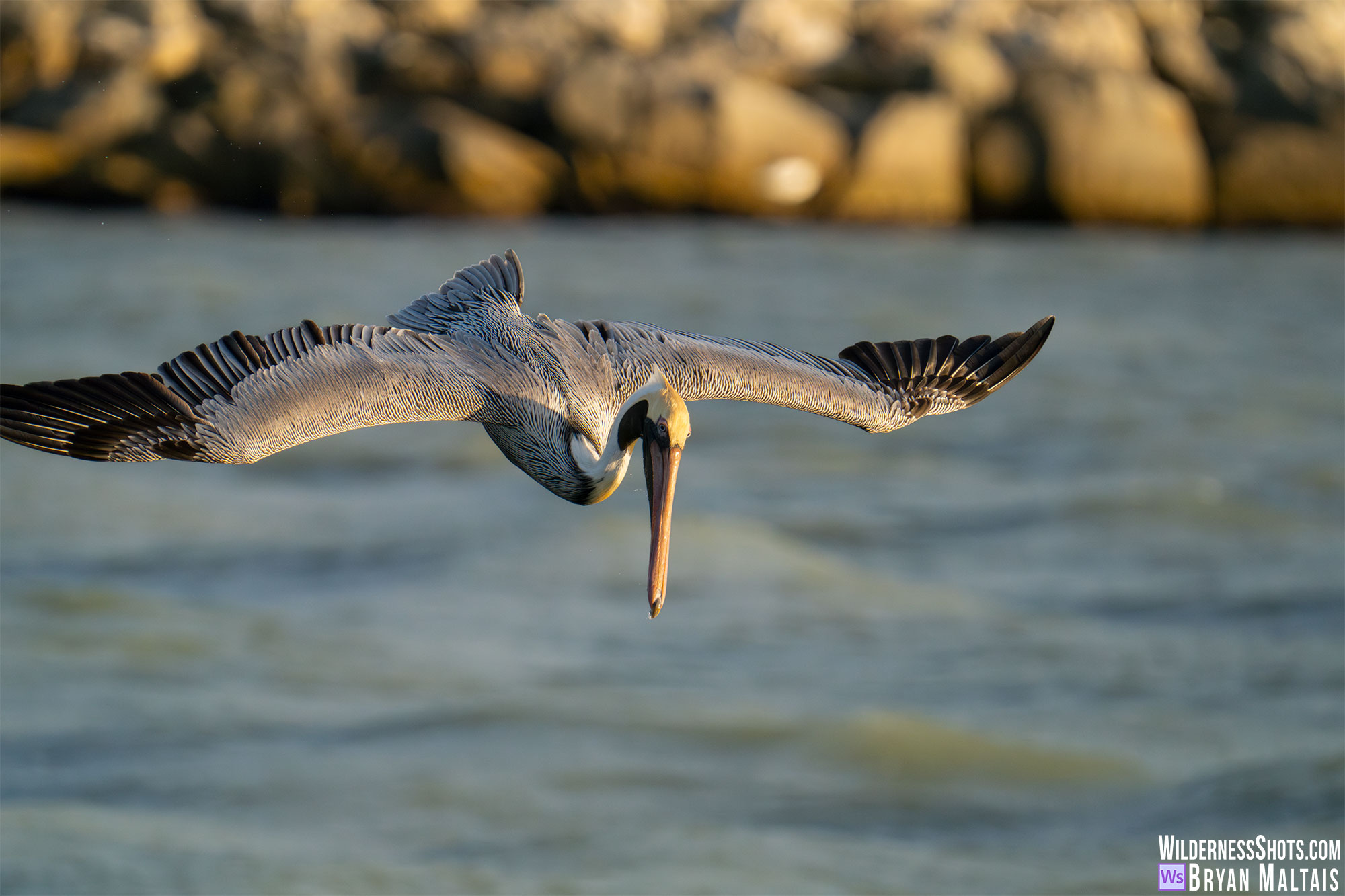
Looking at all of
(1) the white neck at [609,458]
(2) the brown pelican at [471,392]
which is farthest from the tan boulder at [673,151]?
(1) the white neck at [609,458]

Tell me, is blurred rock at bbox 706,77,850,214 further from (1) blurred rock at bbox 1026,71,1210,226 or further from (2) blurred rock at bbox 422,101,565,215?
(1) blurred rock at bbox 1026,71,1210,226

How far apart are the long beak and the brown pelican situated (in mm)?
11

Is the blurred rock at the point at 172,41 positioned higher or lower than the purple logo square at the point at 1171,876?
higher

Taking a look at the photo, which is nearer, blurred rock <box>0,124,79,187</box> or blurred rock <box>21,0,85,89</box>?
blurred rock <box>0,124,79,187</box>

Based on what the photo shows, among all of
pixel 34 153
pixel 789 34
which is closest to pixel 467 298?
pixel 34 153

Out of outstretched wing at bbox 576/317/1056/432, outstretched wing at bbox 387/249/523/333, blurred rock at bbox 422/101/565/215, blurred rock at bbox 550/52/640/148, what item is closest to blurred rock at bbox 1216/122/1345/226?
blurred rock at bbox 550/52/640/148

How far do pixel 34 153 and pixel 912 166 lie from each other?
23159 mm

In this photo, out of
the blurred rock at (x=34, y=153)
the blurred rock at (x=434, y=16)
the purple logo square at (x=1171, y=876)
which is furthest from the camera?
the blurred rock at (x=434, y=16)

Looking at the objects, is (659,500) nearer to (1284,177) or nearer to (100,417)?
(100,417)

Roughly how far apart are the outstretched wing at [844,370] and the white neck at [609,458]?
42 cm

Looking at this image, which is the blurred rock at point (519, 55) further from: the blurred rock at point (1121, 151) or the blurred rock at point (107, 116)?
the blurred rock at point (1121, 151)

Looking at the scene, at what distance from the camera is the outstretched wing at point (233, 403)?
811 centimetres

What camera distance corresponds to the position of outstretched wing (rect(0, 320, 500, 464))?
8.11 meters

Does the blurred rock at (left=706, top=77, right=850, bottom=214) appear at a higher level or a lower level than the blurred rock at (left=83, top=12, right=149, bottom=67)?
lower
